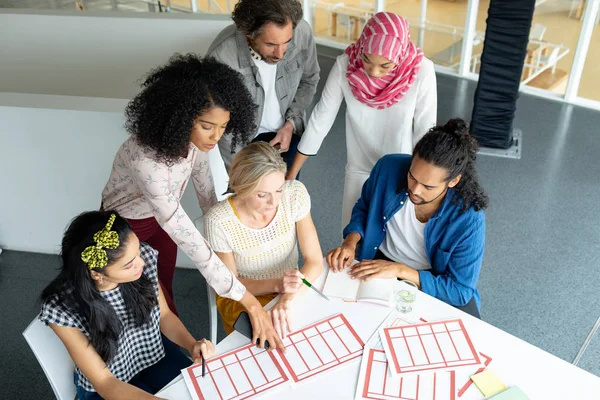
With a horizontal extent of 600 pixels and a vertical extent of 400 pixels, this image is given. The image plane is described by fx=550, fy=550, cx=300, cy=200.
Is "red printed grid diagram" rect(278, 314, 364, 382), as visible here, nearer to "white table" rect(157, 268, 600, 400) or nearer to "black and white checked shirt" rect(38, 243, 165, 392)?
"white table" rect(157, 268, 600, 400)

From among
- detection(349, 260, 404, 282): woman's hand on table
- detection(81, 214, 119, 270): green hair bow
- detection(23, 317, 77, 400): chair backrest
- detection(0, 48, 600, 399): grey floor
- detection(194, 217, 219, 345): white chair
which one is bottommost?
detection(0, 48, 600, 399): grey floor

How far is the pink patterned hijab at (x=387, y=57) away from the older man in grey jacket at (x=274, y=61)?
33 cm

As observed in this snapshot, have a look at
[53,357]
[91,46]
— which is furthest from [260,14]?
[91,46]

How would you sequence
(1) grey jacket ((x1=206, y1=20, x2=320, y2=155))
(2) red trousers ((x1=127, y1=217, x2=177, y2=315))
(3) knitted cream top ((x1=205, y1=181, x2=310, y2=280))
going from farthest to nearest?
(1) grey jacket ((x1=206, y1=20, x2=320, y2=155)) → (2) red trousers ((x1=127, y1=217, x2=177, y2=315)) → (3) knitted cream top ((x1=205, y1=181, x2=310, y2=280))

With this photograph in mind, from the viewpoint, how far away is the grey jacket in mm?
Answer: 2488

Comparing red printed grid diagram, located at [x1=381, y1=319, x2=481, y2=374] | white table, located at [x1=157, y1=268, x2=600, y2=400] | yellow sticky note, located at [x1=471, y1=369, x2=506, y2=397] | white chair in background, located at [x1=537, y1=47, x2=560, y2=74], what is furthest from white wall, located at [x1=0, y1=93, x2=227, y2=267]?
white chair in background, located at [x1=537, y1=47, x2=560, y2=74]

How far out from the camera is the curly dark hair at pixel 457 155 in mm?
1964

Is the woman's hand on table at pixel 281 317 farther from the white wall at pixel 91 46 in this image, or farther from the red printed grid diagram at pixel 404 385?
the white wall at pixel 91 46

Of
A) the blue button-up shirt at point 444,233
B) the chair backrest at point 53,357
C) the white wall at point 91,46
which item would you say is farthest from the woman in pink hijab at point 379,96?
the white wall at point 91,46

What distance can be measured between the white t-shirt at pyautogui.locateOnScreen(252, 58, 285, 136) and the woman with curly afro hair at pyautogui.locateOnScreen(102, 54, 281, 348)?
1.96ft

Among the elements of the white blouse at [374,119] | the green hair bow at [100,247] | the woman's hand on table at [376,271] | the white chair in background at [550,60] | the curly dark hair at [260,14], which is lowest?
the woman's hand on table at [376,271]

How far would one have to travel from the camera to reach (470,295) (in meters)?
2.10

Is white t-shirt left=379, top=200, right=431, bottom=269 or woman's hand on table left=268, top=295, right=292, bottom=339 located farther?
white t-shirt left=379, top=200, right=431, bottom=269

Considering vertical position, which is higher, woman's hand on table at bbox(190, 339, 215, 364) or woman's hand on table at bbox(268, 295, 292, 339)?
woman's hand on table at bbox(268, 295, 292, 339)
